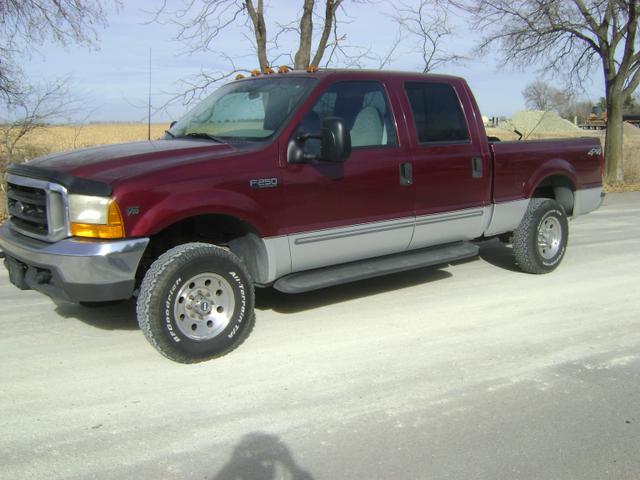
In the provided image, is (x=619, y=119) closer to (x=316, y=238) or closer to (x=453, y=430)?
(x=316, y=238)

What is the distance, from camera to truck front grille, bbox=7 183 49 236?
4418 mm

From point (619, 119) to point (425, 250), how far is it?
13.2 meters

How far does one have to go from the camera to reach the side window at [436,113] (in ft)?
19.2

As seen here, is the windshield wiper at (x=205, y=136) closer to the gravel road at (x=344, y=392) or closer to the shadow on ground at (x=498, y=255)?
the gravel road at (x=344, y=392)

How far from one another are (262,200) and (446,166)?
204 cm

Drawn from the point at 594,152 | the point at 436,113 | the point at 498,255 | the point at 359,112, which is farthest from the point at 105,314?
the point at 594,152

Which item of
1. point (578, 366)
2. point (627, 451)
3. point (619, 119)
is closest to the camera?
point (627, 451)

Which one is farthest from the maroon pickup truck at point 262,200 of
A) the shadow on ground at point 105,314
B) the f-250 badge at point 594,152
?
the f-250 badge at point 594,152

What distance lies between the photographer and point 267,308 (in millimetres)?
5891

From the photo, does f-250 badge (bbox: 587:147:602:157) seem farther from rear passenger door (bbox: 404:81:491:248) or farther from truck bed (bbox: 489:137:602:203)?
rear passenger door (bbox: 404:81:491:248)

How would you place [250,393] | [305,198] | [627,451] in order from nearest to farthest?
[627,451], [250,393], [305,198]

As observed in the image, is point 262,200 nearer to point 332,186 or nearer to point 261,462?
point 332,186

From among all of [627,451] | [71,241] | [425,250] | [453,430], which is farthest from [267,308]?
[627,451]

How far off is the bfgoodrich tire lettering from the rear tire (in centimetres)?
345
